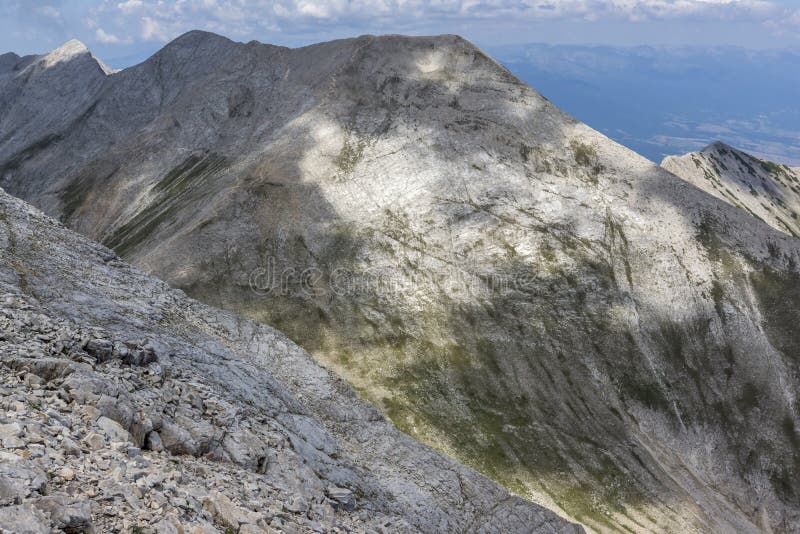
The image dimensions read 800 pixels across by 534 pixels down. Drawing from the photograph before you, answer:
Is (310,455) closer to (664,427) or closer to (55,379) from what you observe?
(55,379)

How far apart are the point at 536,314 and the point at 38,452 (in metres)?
96.1

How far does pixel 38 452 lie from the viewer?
1844 cm

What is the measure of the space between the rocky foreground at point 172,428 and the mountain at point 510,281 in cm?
4060

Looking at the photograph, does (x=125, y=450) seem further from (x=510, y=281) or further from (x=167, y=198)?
(x=167, y=198)

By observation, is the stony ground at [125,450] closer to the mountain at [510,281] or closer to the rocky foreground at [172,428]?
the rocky foreground at [172,428]

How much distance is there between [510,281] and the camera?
111 meters

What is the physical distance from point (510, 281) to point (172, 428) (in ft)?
299

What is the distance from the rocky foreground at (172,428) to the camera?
18.9 metres

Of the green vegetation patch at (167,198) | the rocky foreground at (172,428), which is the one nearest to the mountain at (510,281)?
the green vegetation patch at (167,198)

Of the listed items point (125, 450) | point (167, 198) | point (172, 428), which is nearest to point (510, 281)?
point (172, 428)

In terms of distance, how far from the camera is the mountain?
289ft

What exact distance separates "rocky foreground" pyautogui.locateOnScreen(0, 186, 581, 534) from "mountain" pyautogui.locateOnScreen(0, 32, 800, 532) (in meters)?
40.6

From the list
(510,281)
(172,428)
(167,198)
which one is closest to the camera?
(172,428)

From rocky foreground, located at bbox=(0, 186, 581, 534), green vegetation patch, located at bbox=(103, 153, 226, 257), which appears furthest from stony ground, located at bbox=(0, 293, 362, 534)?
green vegetation patch, located at bbox=(103, 153, 226, 257)
